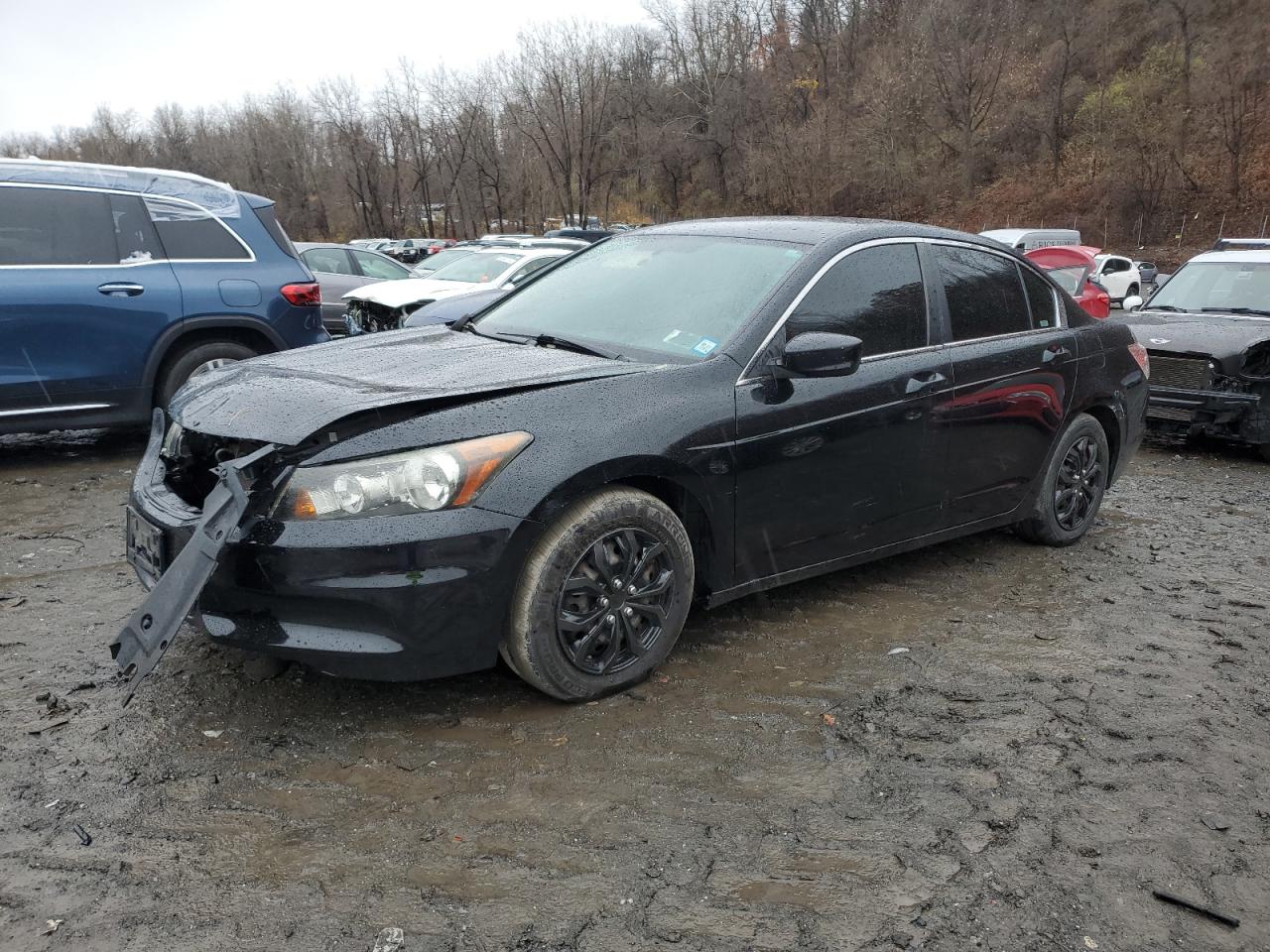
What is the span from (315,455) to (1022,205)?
44.1 m

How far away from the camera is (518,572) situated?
122 inches

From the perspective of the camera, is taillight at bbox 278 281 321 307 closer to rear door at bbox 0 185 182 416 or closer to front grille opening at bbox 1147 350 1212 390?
rear door at bbox 0 185 182 416

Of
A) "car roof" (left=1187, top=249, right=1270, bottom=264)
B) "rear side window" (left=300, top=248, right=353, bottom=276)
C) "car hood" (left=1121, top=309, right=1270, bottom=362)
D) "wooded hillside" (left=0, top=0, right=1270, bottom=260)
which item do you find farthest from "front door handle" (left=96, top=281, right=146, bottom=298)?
"wooded hillside" (left=0, top=0, right=1270, bottom=260)

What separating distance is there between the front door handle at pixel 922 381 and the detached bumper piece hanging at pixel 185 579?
256 centimetres

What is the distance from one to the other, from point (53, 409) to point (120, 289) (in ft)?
2.85

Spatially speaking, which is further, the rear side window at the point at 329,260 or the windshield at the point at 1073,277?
the rear side window at the point at 329,260

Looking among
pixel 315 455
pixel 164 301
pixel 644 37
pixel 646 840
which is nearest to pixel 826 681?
pixel 646 840

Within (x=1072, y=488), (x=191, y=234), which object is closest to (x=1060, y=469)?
(x=1072, y=488)

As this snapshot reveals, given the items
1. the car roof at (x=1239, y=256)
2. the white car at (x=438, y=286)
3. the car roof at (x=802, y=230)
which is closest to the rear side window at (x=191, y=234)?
the white car at (x=438, y=286)

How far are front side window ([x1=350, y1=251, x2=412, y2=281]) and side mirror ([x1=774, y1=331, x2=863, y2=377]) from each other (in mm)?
12055

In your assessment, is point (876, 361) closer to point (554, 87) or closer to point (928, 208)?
point (928, 208)

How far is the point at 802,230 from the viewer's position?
4.25 meters

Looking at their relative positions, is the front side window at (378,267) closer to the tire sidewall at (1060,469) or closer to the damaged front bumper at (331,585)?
the tire sidewall at (1060,469)

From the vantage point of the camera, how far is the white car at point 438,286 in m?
11.0
